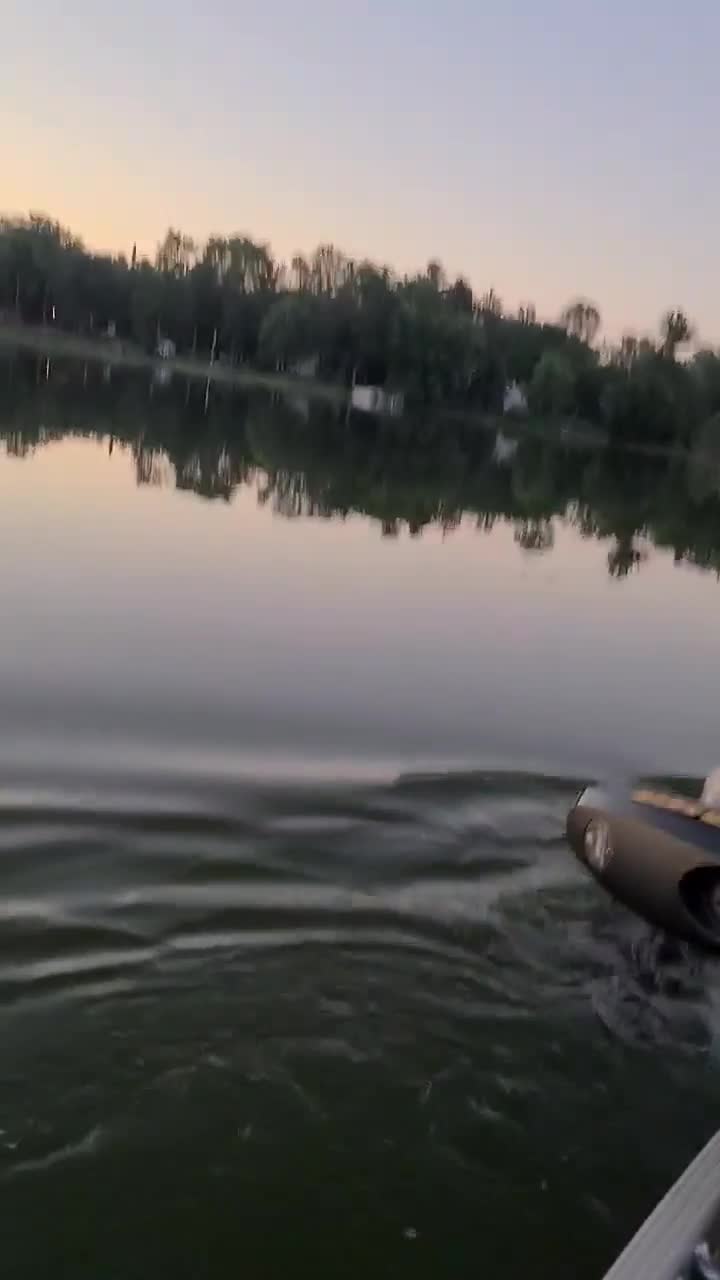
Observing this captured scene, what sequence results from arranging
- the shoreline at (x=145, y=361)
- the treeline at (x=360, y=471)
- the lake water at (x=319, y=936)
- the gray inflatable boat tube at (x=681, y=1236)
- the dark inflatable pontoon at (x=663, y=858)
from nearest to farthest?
the gray inflatable boat tube at (x=681, y=1236)
the lake water at (x=319, y=936)
the dark inflatable pontoon at (x=663, y=858)
the treeline at (x=360, y=471)
the shoreline at (x=145, y=361)

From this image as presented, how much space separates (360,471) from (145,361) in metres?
68.8

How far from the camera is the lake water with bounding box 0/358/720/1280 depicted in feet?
13.4

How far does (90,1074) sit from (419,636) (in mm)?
8789

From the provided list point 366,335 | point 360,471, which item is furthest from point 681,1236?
point 366,335

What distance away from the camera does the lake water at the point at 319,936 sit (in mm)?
4090

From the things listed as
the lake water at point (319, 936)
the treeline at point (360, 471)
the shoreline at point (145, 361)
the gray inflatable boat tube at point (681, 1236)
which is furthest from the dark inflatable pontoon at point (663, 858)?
the shoreline at point (145, 361)

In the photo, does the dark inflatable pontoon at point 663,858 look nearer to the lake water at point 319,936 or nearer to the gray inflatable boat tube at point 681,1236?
the lake water at point 319,936

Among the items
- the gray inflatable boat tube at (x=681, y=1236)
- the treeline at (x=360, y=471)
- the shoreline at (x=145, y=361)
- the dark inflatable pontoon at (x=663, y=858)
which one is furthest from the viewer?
the shoreline at (x=145, y=361)

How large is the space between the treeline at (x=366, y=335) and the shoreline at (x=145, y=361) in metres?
1.08

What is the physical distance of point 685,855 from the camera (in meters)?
5.68

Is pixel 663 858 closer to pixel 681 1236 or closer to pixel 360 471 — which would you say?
pixel 681 1236

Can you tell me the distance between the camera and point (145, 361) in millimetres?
94500

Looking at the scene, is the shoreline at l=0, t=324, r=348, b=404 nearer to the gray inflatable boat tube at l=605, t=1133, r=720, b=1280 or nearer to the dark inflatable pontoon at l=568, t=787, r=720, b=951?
the dark inflatable pontoon at l=568, t=787, r=720, b=951

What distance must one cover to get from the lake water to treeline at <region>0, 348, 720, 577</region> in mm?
8416
